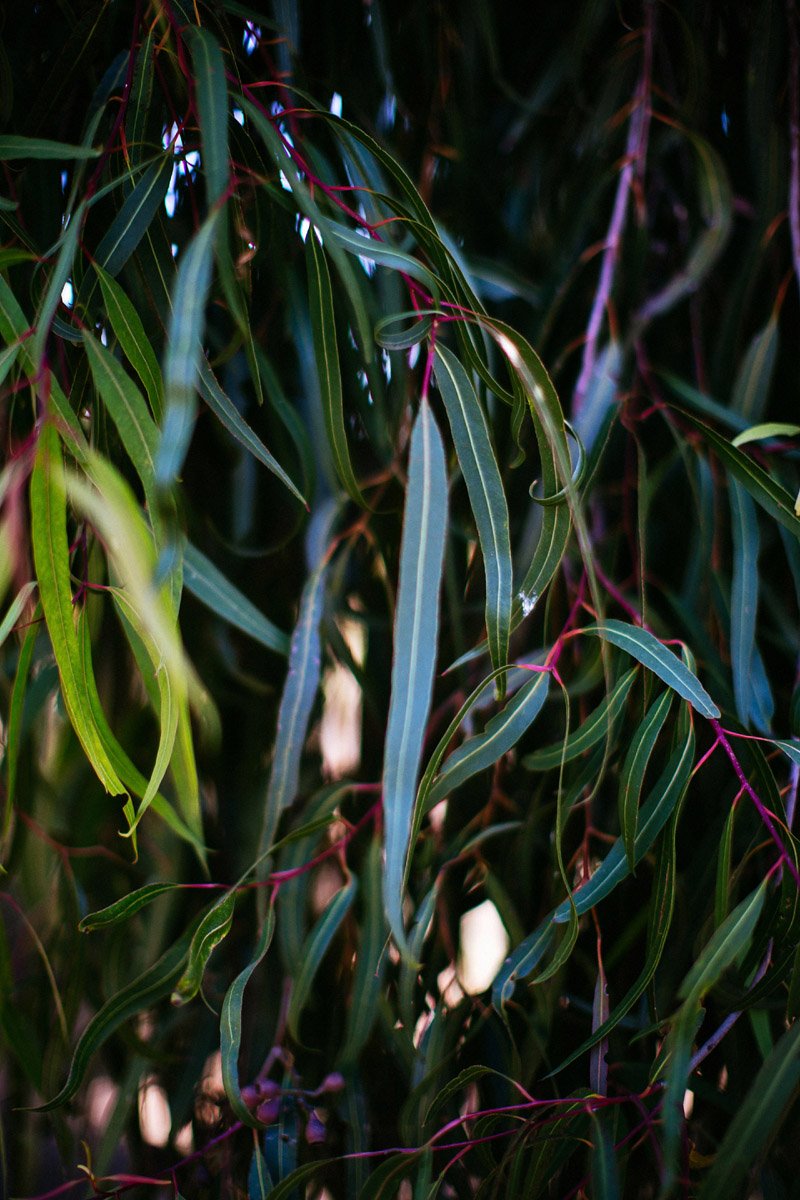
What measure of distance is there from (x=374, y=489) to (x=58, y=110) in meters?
0.31

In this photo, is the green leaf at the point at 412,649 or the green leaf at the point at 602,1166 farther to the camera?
the green leaf at the point at 602,1166

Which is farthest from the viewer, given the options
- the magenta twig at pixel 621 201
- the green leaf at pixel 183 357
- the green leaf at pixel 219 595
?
the magenta twig at pixel 621 201

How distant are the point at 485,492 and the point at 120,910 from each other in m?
0.26

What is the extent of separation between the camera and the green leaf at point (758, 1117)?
364mm

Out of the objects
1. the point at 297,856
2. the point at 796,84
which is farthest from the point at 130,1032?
the point at 796,84

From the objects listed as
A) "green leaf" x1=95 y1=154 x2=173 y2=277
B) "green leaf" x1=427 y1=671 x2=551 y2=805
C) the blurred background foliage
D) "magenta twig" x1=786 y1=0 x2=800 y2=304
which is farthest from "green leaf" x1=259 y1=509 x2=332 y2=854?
"magenta twig" x1=786 y1=0 x2=800 y2=304

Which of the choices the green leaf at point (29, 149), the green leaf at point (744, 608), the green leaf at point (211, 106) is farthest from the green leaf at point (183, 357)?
the green leaf at point (744, 608)

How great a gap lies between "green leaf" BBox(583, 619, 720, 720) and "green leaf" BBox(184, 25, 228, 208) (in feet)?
0.74

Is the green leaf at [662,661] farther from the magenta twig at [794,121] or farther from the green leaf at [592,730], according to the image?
the magenta twig at [794,121]

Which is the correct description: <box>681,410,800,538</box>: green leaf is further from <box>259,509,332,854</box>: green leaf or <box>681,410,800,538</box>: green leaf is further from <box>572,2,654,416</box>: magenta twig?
<box>259,509,332,854</box>: green leaf

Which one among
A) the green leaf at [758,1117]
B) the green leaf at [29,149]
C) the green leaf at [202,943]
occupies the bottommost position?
the green leaf at [758,1117]

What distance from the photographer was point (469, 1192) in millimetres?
577

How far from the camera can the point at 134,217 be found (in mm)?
398

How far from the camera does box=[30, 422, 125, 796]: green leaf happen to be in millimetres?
327
